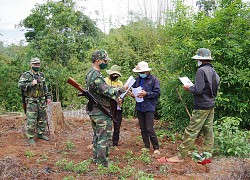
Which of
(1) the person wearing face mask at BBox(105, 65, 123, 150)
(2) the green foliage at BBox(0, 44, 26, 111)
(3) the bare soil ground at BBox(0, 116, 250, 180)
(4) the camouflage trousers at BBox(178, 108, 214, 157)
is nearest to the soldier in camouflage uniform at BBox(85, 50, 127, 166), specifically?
(1) the person wearing face mask at BBox(105, 65, 123, 150)

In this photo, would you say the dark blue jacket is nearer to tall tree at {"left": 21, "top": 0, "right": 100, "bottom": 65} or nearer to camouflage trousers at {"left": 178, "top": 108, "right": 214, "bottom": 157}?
camouflage trousers at {"left": 178, "top": 108, "right": 214, "bottom": 157}

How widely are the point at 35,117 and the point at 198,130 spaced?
3461mm

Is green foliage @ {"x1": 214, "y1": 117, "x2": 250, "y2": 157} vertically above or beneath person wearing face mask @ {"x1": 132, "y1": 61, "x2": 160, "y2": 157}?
beneath

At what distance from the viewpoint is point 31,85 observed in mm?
6137

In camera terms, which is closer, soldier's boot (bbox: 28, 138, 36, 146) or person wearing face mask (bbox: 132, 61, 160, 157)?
person wearing face mask (bbox: 132, 61, 160, 157)

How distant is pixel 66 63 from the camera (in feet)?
39.5

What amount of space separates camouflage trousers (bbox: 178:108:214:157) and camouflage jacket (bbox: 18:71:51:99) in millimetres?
3236

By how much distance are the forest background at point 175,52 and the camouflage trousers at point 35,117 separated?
2.79 meters

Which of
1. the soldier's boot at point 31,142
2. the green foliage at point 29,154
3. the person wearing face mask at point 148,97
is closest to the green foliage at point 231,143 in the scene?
the person wearing face mask at point 148,97

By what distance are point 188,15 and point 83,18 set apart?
7.82 metres

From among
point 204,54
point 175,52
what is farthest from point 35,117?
point 204,54

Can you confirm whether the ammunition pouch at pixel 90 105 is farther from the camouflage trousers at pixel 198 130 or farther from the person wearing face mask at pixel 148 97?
the camouflage trousers at pixel 198 130

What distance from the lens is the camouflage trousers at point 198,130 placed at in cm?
494

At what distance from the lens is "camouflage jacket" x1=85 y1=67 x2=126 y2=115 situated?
4.52m
